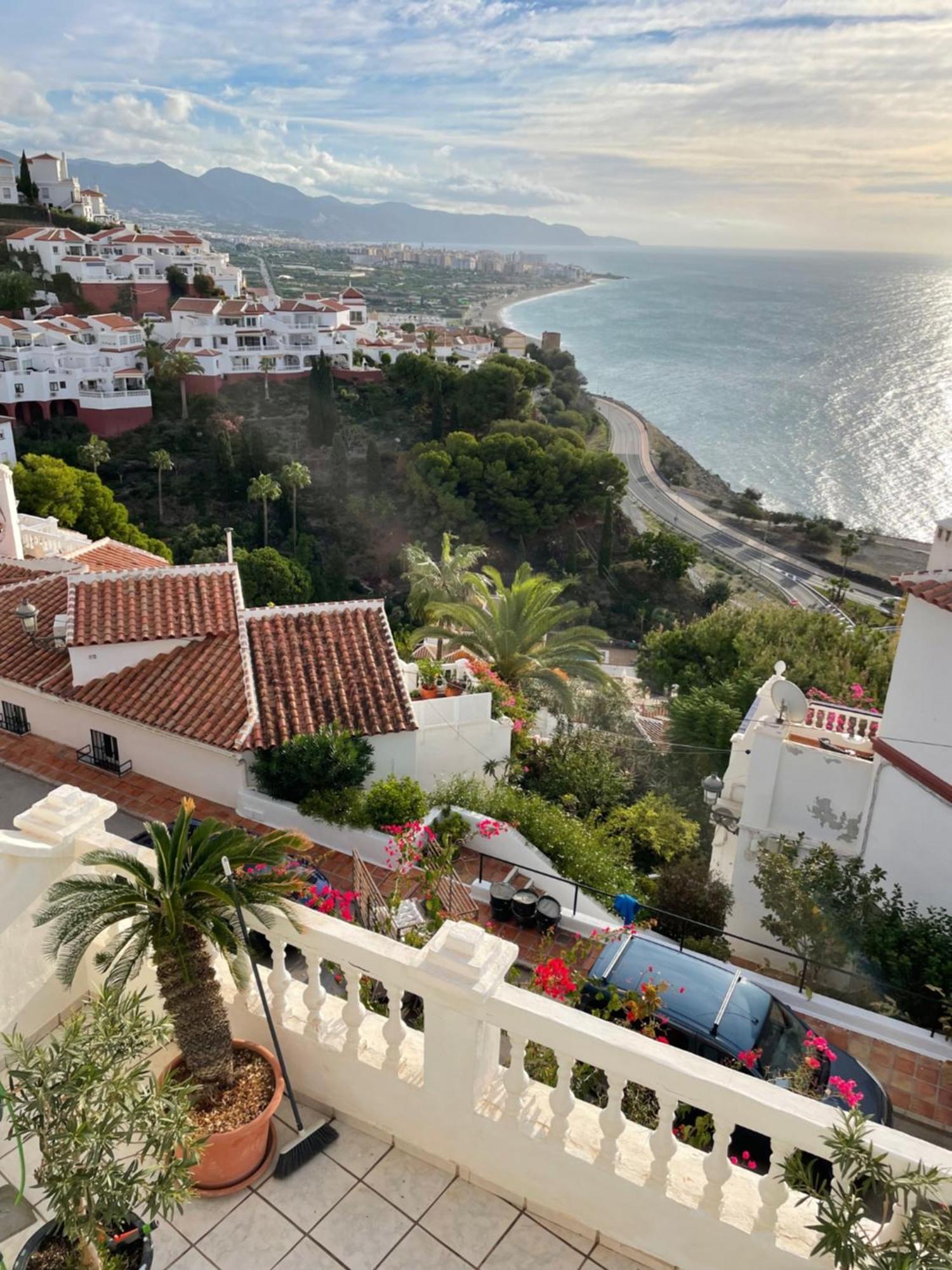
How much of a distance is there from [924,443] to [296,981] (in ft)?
446

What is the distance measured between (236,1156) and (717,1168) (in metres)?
2.24

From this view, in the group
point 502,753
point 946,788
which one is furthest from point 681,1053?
point 502,753

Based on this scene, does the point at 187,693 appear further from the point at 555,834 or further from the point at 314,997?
the point at 314,997

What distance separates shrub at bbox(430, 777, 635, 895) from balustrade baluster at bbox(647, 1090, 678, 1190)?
6209mm

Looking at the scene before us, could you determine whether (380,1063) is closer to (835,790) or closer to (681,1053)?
(681,1053)

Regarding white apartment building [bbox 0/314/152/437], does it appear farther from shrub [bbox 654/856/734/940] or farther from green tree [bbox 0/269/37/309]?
shrub [bbox 654/856/734/940]

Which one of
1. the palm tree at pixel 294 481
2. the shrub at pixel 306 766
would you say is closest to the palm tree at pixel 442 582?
the shrub at pixel 306 766

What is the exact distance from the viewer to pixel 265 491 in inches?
2169

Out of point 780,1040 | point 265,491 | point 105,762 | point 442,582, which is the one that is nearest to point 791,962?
point 780,1040

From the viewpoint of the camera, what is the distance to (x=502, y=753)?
13938 millimetres

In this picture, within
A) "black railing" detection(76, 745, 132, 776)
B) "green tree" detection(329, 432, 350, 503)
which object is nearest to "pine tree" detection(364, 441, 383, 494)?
"green tree" detection(329, 432, 350, 503)

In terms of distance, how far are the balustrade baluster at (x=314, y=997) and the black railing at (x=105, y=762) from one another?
24.5ft

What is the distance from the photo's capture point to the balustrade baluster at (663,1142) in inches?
144

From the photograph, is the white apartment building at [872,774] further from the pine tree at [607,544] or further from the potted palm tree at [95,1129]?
the pine tree at [607,544]
